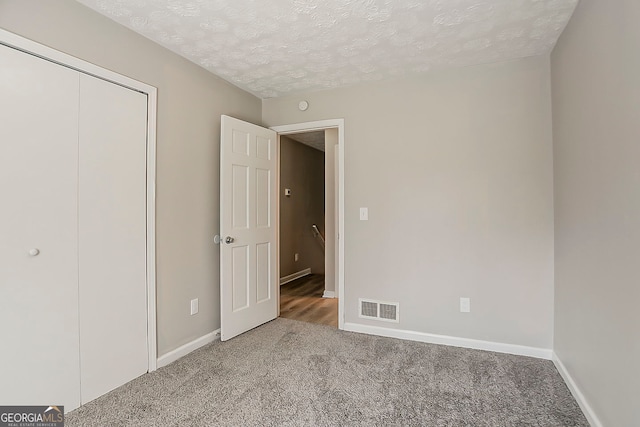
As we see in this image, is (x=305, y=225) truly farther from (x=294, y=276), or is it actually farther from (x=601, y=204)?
(x=601, y=204)

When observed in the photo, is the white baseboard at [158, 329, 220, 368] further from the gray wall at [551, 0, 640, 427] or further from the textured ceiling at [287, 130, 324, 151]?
the textured ceiling at [287, 130, 324, 151]

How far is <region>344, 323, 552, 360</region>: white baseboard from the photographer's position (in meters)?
2.50

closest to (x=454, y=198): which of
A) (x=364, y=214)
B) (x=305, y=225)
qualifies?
(x=364, y=214)

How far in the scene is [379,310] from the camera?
300cm

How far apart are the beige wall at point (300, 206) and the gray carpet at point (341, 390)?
2668mm

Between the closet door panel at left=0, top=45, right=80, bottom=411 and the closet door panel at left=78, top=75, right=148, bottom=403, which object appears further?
the closet door panel at left=78, top=75, right=148, bottom=403

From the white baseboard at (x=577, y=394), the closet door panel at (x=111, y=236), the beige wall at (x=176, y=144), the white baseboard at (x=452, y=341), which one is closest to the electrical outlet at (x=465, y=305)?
the white baseboard at (x=452, y=341)

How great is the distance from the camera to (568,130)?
210 cm

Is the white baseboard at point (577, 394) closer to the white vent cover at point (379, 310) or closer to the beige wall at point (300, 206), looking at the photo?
the white vent cover at point (379, 310)

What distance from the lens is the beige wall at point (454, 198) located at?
251cm

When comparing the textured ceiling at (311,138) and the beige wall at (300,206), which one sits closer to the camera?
the textured ceiling at (311,138)

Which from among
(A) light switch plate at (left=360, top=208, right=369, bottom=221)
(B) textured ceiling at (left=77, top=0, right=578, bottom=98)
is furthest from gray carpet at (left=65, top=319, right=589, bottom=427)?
(B) textured ceiling at (left=77, top=0, right=578, bottom=98)

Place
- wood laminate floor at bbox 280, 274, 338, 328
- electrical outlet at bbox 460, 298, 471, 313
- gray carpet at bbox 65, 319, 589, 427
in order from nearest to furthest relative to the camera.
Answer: gray carpet at bbox 65, 319, 589, 427 < electrical outlet at bbox 460, 298, 471, 313 < wood laminate floor at bbox 280, 274, 338, 328

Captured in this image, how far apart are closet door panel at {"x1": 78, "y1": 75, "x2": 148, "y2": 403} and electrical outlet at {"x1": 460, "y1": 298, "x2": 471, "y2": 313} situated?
98.4 inches
